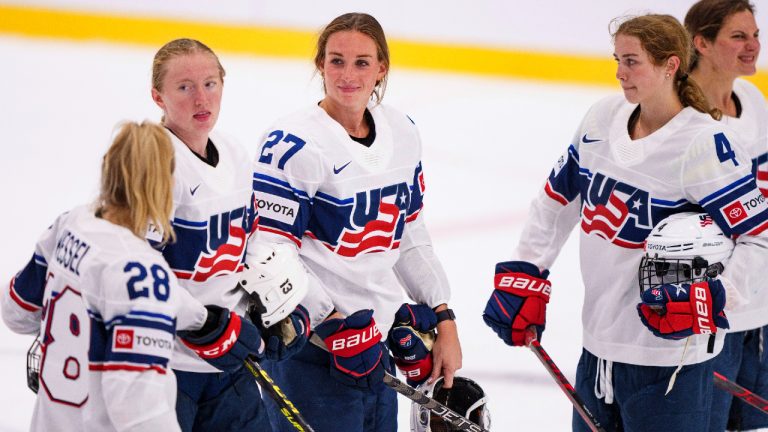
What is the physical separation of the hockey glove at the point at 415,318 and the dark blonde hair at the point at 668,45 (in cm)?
74

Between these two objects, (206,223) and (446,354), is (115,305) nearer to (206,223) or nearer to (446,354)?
(206,223)

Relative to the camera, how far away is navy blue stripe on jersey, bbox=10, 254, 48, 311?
2.05 m

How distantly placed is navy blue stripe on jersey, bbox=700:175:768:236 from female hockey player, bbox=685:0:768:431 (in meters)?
0.52

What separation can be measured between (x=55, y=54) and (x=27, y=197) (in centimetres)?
174

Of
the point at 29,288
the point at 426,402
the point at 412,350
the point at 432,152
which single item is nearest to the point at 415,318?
the point at 412,350

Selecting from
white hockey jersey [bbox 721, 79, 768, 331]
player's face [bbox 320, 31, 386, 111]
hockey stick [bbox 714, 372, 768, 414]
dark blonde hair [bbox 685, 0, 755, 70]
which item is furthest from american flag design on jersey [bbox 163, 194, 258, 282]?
dark blonde hair [bbox 685, 0, 755, 70]

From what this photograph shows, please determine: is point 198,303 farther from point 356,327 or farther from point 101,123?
point 101,123

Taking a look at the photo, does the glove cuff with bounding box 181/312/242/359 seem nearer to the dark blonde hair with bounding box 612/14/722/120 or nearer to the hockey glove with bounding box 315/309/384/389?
the hockey glove with bounding box 315/309/384/389

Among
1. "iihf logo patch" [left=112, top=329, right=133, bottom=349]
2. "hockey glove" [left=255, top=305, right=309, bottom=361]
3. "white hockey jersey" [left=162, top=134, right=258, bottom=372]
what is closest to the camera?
"iihf logo patch" [left=112, top=329, right=133, bottom=349]

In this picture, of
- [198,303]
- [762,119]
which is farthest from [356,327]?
[762,119]

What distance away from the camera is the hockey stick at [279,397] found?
7.46 ft

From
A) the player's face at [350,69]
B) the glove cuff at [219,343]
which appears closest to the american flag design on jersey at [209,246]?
the glove cuff at [219,343]

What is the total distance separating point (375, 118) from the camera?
8.57 ft

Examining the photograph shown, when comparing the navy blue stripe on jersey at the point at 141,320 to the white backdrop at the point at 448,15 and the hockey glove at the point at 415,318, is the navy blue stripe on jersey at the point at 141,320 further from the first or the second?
the white backdrop at the point at 448,15
